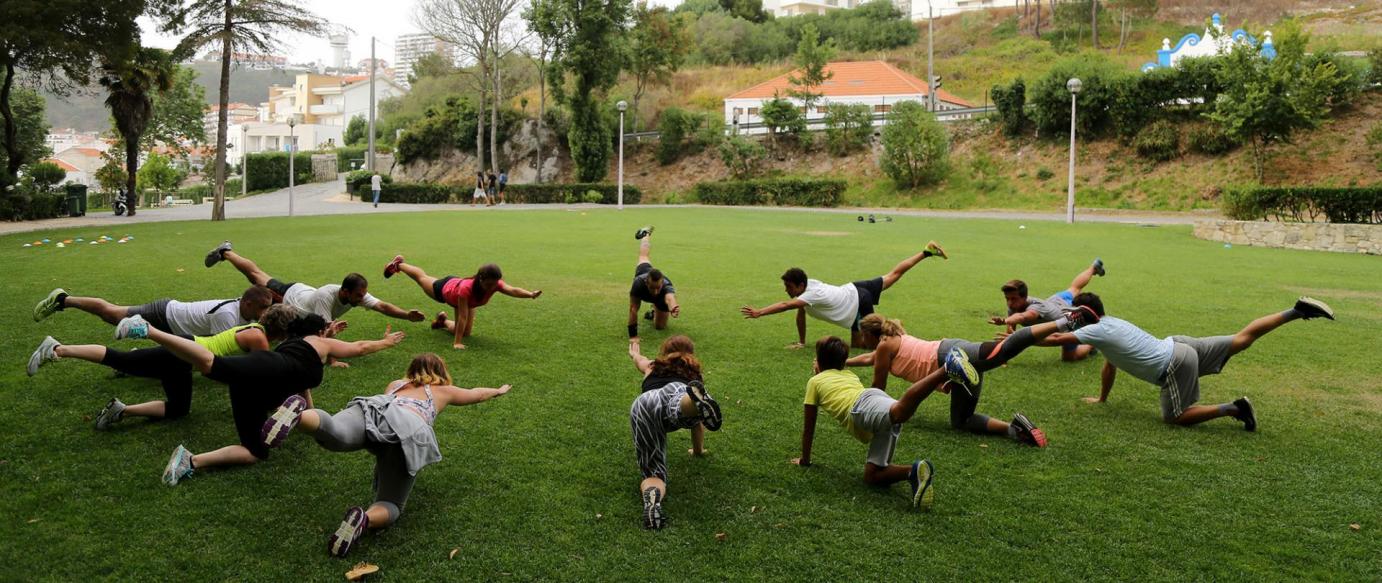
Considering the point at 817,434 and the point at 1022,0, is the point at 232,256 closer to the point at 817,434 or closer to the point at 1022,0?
the point at 817,434

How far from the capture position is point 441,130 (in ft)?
183

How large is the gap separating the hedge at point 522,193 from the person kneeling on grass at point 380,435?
3959cm

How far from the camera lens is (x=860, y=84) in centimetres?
5884

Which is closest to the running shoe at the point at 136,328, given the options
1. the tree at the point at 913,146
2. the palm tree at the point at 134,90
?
the palm tree at the point at 134,90

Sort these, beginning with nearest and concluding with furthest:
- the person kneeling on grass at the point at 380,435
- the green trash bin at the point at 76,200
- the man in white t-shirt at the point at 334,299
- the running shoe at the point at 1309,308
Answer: the person kneeling on grass at the point at 380,435
the running shoe at the point at 1309,308
the man in white t-shirt at the point at 334,299
the green trash bin at the point at 76,200

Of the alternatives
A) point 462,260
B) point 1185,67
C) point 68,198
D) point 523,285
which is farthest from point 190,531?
point 1185,67

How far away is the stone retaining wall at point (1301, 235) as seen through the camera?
852 inches

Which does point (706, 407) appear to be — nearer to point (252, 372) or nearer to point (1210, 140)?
point (252, 372)

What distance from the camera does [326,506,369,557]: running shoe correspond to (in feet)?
14.9

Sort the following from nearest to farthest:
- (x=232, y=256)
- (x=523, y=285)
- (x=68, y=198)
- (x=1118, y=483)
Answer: (x=1118, y=483), (x=232, y=256), (x=523, y=285), (x=68, y=198)

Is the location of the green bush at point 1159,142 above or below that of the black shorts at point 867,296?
above

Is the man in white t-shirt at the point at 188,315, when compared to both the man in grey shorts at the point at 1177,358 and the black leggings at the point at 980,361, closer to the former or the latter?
the black leggings at the point at 980,361

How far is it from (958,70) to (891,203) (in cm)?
2642

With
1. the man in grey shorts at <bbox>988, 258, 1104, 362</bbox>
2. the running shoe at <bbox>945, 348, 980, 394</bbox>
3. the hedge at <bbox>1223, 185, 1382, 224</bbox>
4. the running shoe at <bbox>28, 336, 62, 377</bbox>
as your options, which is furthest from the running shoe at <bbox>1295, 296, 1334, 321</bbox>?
the hedge at <bbox>1223, 185, 1382, 224</bbox>
